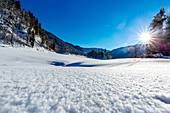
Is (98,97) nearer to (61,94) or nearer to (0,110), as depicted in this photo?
(61,94)

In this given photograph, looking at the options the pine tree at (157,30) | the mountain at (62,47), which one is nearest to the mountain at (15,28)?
the mountain at (62,47)

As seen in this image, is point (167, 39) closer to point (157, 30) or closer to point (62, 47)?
point (157, 30)

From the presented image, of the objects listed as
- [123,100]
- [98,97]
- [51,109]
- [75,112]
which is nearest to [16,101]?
[51,109]

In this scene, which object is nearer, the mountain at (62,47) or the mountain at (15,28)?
the mountain at (15,28)

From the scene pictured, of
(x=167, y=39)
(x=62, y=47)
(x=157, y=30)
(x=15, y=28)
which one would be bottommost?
(x=167, y=39)

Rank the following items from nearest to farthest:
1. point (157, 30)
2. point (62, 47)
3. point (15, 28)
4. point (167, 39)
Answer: point (167, 39) → point (157, 30) → point (15, 28) → point (62, 47)

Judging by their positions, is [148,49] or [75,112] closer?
[75,112]

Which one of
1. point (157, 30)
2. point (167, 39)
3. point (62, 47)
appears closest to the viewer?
point (167, 39)

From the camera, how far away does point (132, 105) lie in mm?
1036

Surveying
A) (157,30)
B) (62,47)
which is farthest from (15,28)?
(62,47)

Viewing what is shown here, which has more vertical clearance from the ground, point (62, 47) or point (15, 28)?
point (62, 47)

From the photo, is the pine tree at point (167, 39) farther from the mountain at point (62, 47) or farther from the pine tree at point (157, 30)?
the mountain at point (62, 47)

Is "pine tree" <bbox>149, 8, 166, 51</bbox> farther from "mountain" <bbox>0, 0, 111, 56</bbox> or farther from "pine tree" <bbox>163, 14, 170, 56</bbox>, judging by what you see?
"mountain" <bbox>0, 0, 111, 56</bbox>

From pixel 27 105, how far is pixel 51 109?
0.40 meters
